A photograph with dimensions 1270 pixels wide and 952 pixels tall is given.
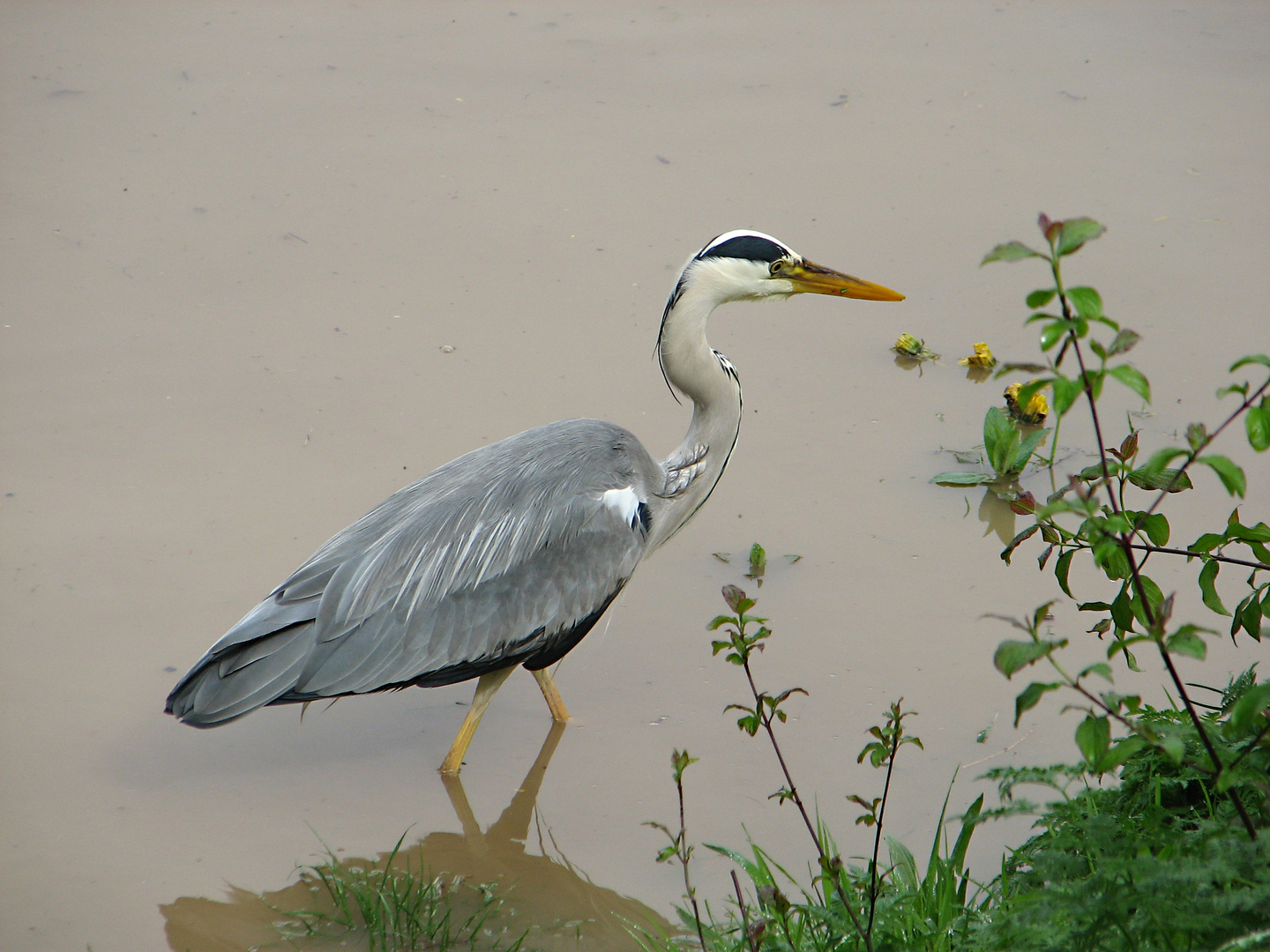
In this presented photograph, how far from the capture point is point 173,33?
8367 millimetres

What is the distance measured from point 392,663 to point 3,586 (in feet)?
6.05

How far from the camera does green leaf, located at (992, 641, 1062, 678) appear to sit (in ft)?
6.40

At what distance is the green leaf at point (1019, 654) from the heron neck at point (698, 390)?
2.53 meters

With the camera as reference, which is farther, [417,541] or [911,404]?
[911,404]

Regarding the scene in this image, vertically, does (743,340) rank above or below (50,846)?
above

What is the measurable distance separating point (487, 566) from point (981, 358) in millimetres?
2978

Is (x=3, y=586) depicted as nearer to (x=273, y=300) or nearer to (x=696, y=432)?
(x=273, y=300)

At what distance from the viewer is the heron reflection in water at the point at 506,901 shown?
3.49m

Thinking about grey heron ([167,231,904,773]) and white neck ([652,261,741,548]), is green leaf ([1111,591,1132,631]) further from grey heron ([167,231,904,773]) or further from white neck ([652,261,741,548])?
white neck ([652,261,741,548])

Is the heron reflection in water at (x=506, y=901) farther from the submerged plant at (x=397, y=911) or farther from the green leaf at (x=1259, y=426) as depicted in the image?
the green leaf at (x=1259, y=426)

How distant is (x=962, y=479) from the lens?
531cm

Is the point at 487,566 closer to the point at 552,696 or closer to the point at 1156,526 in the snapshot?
the point at 552,696

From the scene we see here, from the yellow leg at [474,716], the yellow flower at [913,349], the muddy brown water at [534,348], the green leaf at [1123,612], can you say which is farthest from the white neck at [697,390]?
the green leaf at [1123,612]

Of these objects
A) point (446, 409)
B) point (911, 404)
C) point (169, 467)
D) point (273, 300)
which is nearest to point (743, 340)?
point (911, 404)
